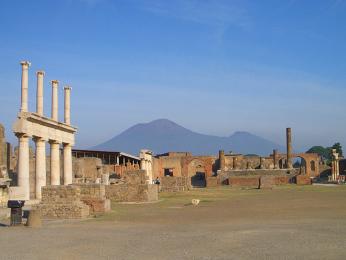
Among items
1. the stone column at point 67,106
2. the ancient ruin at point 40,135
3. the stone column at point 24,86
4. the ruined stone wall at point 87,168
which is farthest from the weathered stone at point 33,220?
the ruined stone wall at point 87,168

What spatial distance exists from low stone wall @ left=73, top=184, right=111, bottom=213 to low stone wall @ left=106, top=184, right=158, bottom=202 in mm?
7883

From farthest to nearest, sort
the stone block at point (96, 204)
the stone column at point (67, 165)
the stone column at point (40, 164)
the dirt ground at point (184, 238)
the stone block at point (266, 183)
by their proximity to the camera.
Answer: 1. the stone block at point (266, 183)
2. the stone column at point (67, 165)
3. the stone column at point (40, 164)
4. the stone block at point (96, 204)
5. the dirt ground at point (184, 238)

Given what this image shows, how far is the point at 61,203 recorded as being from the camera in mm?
20422

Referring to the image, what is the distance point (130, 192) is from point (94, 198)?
8990 millimetres

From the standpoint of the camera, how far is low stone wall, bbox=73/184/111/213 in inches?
881

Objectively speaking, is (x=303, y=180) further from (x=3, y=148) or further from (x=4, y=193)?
(x=4, y=193)

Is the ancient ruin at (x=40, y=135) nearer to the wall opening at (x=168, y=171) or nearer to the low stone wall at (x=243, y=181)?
the low stone wall at (x=243, y=181)

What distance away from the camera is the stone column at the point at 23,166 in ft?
87.9

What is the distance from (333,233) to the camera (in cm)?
1389

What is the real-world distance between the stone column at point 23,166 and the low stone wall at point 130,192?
5.91 m

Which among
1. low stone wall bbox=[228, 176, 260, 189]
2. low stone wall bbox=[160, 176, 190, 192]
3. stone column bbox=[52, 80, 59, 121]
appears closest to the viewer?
stone column bbox=[52, 80, 59, 121]

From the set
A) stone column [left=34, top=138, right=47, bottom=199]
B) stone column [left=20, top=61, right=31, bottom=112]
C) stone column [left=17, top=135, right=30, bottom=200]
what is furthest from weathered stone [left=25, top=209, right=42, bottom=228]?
stone column [left=34, top=138, right=47, bottom=199]

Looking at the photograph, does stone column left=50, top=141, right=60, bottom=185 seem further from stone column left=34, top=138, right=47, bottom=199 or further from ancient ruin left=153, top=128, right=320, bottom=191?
ancient ruin left=153, top=128, right=320, bottom=191

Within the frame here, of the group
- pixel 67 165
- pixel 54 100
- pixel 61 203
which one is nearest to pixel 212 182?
pixel 67 165
